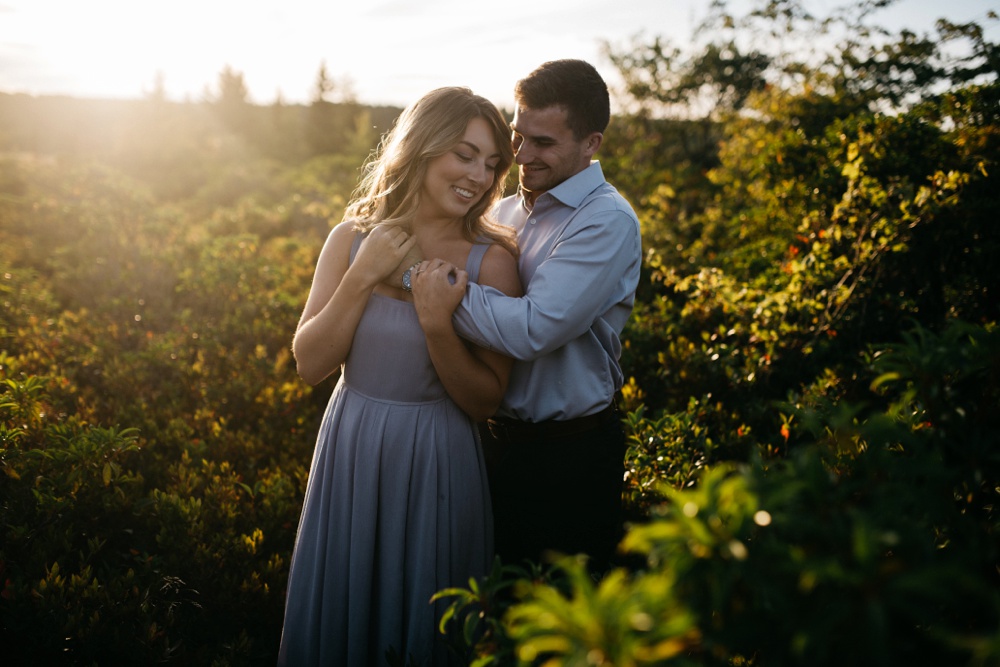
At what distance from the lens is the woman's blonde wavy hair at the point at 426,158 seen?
8.37ft

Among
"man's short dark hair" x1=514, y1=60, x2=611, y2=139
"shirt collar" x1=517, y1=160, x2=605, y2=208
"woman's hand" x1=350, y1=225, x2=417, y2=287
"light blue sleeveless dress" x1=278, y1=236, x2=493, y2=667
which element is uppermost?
"man's short dark hair" x1=514, y1=60, x2=611, y2=139

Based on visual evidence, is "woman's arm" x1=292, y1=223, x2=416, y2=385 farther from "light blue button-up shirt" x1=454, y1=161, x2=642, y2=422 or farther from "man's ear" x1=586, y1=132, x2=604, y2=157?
"man's ear" x1=586, y1=132, x2=604, y2=157

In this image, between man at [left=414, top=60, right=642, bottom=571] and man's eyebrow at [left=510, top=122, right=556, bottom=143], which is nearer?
man at [left=414, top=60, right=642, bottom=571]

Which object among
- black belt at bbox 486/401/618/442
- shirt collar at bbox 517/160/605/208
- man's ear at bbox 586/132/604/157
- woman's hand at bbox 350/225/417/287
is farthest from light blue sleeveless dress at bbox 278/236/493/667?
man's ear at bbox 586/132/604/157

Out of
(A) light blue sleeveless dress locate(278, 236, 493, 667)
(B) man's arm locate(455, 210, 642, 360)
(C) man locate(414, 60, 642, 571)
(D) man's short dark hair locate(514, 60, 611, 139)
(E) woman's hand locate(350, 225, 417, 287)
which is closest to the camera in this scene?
(B) man's arm locate(455, 210, 642, 360)

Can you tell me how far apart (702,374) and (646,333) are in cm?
63

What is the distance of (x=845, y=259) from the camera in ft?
14.4

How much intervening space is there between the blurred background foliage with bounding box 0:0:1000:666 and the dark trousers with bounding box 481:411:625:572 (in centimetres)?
17

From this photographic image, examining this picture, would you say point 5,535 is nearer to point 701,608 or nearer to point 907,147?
point 701,608

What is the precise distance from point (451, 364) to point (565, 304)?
471 mm

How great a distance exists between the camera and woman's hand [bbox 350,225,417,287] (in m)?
2.39

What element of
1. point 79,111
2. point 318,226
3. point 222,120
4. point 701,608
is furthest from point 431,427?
point 79,111

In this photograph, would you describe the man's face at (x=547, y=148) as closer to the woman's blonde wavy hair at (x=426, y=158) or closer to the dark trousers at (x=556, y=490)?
the woman's blonde wavy hair at (x=426, y=158)

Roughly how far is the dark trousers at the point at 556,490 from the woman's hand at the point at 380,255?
2.90ft
